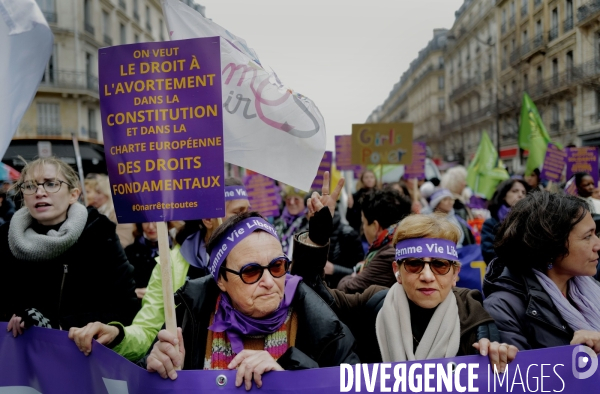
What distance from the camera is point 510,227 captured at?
2492mm

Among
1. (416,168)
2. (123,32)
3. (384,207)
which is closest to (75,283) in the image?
(384,207)

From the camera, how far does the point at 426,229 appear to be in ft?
7.67

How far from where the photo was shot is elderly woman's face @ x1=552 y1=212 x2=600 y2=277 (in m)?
2.35

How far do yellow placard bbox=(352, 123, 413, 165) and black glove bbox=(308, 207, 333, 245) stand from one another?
5.40 m

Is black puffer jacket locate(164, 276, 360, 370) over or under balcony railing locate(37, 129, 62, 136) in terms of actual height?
under

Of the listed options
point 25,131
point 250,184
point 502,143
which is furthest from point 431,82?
point 250,184

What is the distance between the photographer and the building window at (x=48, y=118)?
109 feet

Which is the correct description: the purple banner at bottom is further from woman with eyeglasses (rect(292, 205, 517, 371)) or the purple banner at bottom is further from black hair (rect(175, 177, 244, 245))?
black hair (rect(175, 177, 244, 245))

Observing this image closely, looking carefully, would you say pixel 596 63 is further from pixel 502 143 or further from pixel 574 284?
pixel 502 143

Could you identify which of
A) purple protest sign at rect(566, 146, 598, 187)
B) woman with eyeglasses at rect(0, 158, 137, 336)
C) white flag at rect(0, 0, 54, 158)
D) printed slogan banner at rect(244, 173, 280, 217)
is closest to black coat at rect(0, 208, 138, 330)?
woman with eyeglasses at rect(0, 158, 137, 336)

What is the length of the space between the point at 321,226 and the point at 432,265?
1.75 ft

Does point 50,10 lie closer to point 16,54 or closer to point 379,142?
point 379,142

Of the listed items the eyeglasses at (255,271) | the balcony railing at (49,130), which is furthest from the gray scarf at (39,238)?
the balcony railing at (49,130)

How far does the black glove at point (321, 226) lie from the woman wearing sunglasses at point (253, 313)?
39 cm
